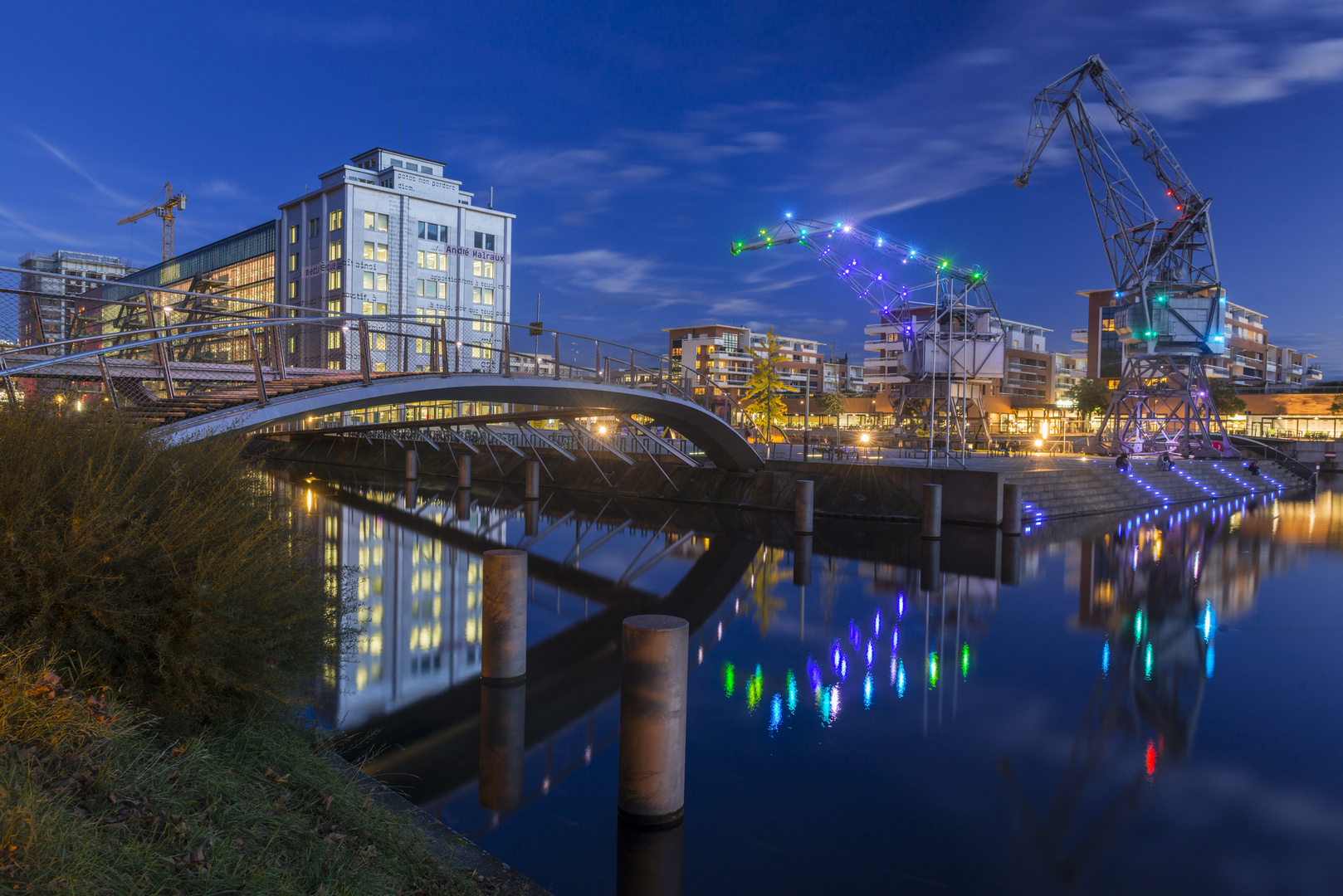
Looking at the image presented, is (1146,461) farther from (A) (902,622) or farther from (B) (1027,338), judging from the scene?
(B) (1027,338)

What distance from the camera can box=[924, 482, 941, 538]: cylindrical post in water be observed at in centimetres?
2186

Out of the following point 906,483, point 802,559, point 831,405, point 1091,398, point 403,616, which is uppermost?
point 1091,398

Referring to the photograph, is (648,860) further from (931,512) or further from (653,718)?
(931,512)

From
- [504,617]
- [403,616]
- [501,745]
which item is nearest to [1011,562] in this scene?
[403,616]

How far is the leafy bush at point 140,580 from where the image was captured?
4875mm

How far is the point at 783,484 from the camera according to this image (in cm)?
2858

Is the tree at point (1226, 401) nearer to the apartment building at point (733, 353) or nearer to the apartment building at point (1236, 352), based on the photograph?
the apartment building at point (1236, 352)

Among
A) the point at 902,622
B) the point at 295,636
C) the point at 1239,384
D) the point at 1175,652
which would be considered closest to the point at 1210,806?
the point at 1175,652

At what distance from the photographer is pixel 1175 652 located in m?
11.9

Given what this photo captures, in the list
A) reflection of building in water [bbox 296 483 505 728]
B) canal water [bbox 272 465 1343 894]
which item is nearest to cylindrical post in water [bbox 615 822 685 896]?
canal water [bbox 272 465 1343 894]

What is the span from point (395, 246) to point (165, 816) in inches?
2193

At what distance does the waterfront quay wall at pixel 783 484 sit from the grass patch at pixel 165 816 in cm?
2172

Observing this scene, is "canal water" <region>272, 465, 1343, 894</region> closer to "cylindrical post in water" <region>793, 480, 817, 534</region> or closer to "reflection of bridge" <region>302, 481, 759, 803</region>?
"reflection of bridge" <region>302, 481, 759, 803</region>

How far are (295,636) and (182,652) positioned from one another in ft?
2.79
